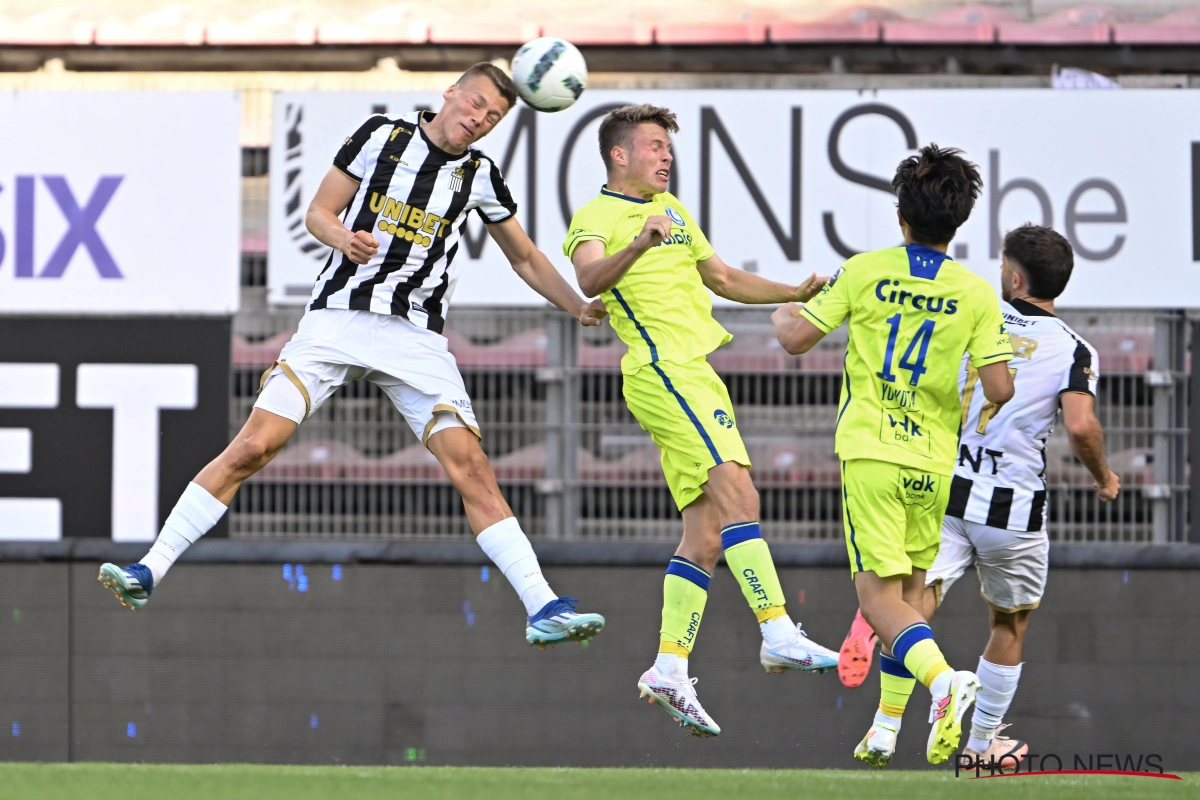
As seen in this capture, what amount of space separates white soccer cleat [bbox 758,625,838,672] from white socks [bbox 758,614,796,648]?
0.01 metres

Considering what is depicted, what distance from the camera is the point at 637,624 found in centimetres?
779

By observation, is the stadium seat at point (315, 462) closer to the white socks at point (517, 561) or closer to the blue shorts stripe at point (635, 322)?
the white socks at point (517, 561)

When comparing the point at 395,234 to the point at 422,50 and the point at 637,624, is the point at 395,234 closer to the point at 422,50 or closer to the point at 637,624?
the point at 637,624

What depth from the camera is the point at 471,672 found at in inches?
308

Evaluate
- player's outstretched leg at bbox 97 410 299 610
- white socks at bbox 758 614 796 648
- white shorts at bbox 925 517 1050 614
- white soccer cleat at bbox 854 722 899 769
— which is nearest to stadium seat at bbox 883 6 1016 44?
white shorts at bbox 925 517 1050 614

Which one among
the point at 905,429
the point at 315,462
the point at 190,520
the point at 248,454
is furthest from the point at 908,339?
the point at 315,462

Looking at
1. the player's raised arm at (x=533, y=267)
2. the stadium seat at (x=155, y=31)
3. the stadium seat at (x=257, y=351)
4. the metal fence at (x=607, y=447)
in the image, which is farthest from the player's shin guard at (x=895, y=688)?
the stadium seat at (x=155, y=31)

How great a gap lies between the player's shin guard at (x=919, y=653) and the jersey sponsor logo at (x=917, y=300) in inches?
40.5

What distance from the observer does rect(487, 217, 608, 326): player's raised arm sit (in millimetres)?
5945

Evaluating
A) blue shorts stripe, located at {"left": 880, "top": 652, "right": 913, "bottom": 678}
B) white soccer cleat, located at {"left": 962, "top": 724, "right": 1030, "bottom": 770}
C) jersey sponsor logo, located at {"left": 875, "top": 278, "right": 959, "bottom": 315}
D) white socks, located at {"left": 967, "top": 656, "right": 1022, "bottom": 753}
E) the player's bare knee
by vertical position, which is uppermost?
jersey sponsor logo, located at {"left": 875, "top": 278, "right": 959, "bottom": 315}

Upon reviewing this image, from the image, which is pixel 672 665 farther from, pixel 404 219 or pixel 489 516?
pixel 404 219

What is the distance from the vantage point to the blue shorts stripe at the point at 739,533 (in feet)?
18.7

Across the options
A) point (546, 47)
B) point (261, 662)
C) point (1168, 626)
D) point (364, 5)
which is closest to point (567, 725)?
point (261, 662)

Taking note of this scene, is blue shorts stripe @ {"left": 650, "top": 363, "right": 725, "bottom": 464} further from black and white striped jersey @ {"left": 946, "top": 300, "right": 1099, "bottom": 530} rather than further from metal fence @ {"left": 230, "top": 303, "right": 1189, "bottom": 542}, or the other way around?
metal fence @ {"left": 230, "top": 303, "right": 1189, "bottom": 542}
